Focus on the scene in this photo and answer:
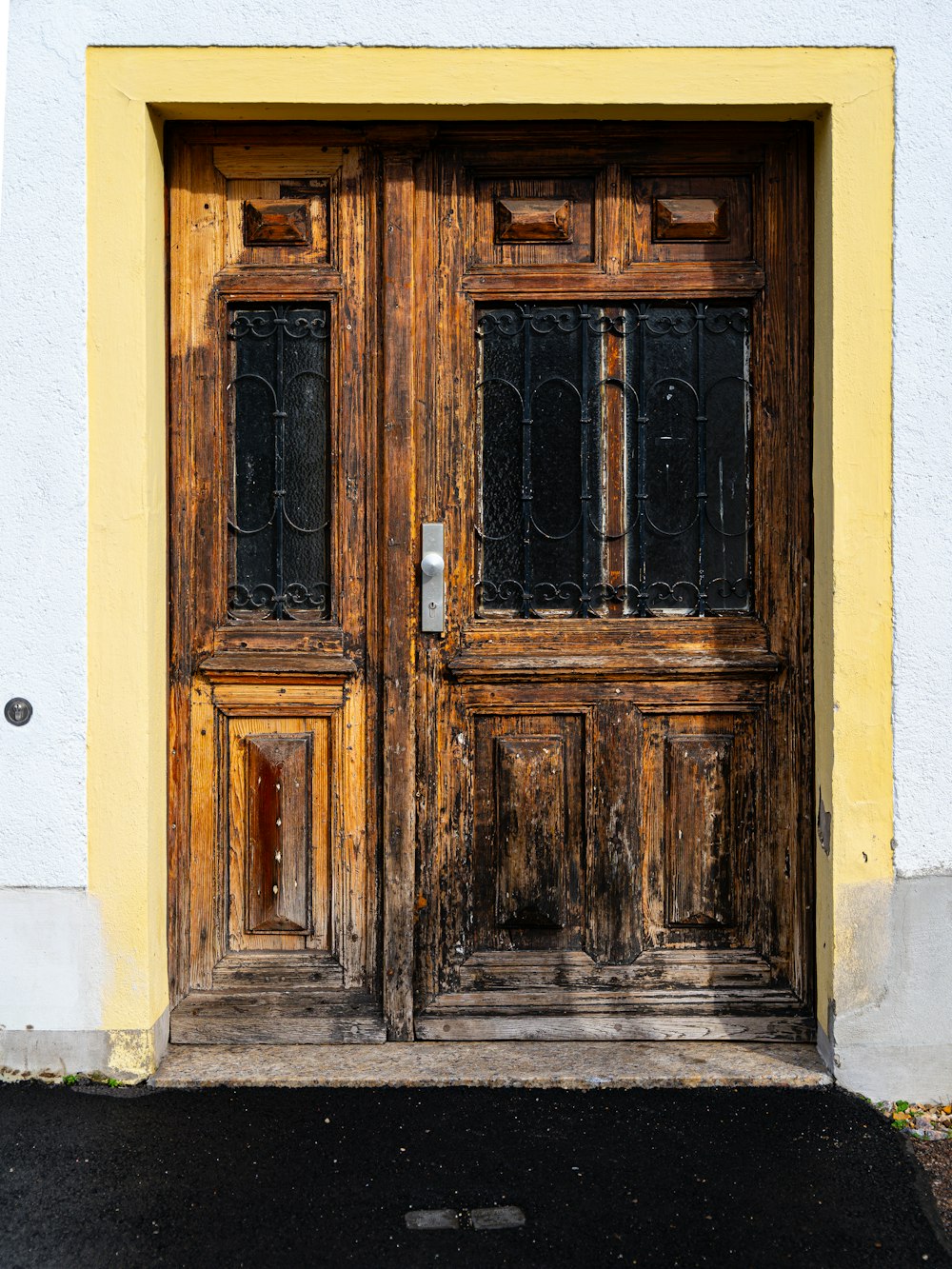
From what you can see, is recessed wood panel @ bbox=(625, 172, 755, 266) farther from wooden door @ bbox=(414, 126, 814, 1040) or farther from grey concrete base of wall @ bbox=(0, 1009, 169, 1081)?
grey concrete base of wall @ bbox=(0, 1009, 169, 1081)

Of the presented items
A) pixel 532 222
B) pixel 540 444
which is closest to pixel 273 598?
pixel 540 444

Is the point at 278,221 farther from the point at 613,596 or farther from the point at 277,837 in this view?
the point at 277,837

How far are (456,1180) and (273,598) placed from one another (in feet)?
5.71

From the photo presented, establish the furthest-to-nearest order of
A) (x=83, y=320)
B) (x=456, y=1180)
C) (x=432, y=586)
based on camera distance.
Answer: (x=432, y=586), (x=83, y=320), (x=456, y=1180)

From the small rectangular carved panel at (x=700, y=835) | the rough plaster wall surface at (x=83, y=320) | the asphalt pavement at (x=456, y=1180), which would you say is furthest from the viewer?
the small rectangular carved panel at (x=700, y=835)

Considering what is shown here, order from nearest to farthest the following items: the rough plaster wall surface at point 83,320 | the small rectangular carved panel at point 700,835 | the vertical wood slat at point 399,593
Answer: the rough plaster wall surface at point 83,320 → the vertical wood slat at point 399,593 → the small rectangular carved panel at point 700,835

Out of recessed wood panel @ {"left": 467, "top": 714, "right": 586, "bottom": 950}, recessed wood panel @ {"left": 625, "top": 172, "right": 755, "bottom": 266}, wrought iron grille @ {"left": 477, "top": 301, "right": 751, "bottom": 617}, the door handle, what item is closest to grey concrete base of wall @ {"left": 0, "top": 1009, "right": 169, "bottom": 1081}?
recessed wood panel @ {"left": 467, "top": 714, "right": 586, "bottom": 950}

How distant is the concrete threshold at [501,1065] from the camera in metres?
3.26

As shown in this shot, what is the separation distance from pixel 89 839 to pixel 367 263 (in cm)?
192

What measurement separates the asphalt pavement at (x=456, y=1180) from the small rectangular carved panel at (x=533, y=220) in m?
2.55

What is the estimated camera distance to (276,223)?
3.49 metres

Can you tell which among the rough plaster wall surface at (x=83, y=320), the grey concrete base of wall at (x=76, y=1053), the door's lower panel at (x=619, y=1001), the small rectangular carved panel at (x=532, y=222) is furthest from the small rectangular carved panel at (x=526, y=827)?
the small rectangular carved panel at (x=532, y=222)

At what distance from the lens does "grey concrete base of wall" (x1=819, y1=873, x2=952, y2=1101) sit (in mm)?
3266

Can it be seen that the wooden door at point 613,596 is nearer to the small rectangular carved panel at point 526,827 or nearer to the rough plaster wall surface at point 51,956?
the small rectangular carved panel at point 526,827
